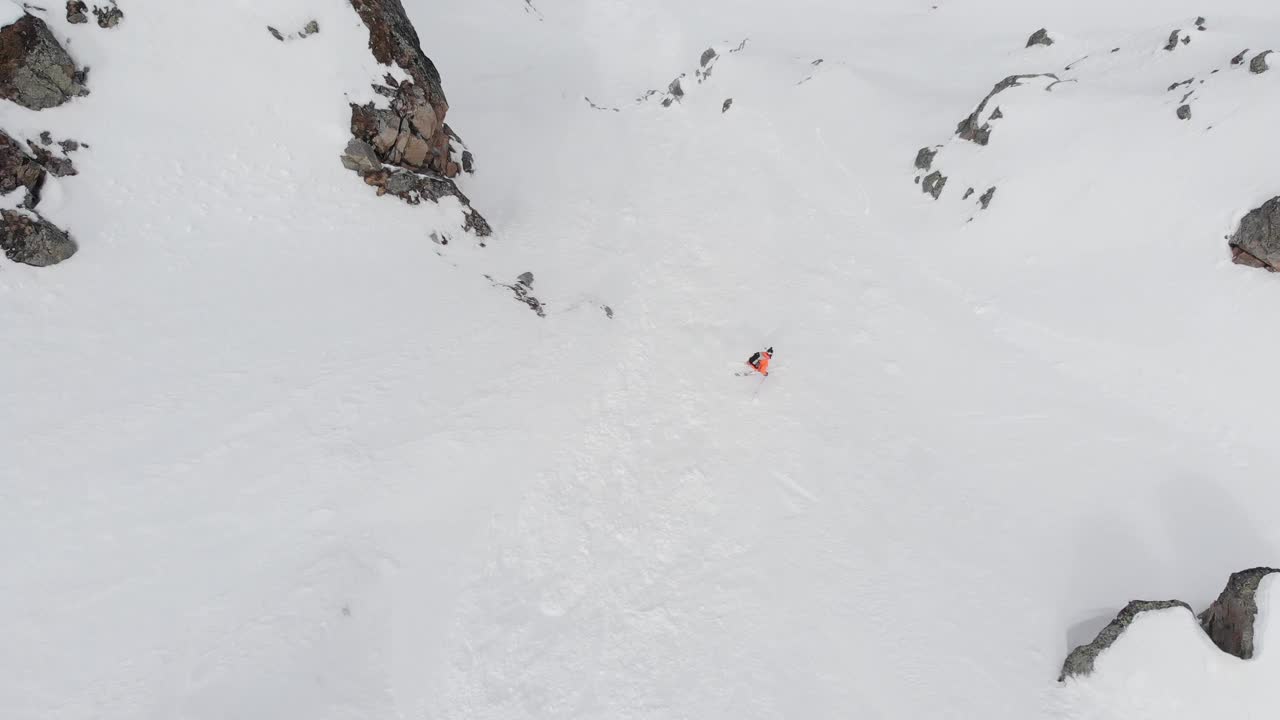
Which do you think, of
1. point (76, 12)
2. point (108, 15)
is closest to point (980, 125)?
point (108, 15)

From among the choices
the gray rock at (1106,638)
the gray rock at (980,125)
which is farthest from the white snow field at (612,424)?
the gray rock at (980,125)

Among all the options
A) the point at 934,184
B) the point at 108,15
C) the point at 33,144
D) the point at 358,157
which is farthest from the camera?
the point at 934,184

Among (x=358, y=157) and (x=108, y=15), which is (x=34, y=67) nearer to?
(x=108, y=15)

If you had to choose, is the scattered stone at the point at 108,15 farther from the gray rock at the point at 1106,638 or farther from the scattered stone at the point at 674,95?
the scattered stone at the point at 674,95

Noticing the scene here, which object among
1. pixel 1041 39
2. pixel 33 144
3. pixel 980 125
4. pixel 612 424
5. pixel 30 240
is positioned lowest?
pixel 612 424

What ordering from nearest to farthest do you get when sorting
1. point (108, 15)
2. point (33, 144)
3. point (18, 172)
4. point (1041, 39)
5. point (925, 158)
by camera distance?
point (18, 172) < point (33, 144) < point (108, 15) < point (925, 158) < point (1041, 39)

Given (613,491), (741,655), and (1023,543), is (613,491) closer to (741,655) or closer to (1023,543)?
(741,655)

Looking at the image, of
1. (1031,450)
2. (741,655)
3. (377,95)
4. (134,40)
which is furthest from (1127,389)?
(134,40)

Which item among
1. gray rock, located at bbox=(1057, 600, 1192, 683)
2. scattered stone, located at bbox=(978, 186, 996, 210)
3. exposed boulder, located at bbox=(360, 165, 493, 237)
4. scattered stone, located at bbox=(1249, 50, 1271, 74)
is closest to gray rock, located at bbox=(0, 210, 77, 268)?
exposed boulder, located at bbox=(360, 165, 493, 237)
